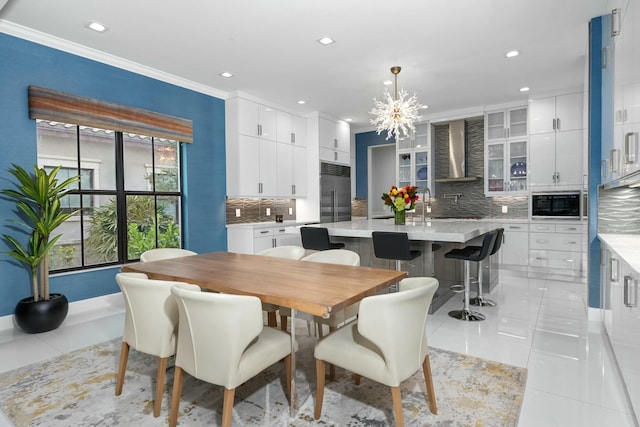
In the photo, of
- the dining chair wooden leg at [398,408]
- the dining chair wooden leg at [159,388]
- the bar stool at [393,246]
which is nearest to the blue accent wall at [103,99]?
the dining chair wooden leg at [159,388]

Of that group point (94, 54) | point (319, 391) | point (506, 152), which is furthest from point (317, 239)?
point (506, 152)

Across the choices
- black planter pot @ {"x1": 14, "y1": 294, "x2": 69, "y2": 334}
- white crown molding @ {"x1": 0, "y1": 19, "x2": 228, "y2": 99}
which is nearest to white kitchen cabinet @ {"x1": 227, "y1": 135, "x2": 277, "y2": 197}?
white crown molding @ {"x1": 0, "y1": 19, "x2": 228, "y2": 99}

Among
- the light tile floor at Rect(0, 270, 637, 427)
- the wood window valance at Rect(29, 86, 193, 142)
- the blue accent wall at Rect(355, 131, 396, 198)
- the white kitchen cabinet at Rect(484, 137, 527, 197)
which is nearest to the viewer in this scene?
the light tile floor at Rect(0, 270, 637, 427)

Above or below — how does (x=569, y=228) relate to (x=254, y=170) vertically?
below

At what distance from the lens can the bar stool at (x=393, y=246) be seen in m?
3.43

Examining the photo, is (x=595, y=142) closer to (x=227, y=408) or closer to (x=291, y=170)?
(x=227, y=408)

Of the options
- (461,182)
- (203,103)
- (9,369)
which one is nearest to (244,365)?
(9,369)

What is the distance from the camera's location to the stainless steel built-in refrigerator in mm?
6699

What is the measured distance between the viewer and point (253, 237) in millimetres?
5238

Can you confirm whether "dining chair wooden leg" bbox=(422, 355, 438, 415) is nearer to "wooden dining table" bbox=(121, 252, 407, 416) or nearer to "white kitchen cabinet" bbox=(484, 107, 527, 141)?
"wooden dining table" bbox=(121, 252, 407, 416)

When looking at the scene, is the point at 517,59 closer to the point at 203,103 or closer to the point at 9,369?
the point at 203,103

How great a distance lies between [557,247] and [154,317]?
5.69 metres

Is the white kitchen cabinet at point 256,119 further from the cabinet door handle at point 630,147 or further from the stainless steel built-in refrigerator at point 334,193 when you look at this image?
the cabinet door handle at point 630,147

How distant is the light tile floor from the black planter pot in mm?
74
